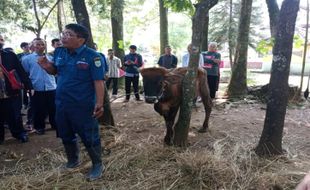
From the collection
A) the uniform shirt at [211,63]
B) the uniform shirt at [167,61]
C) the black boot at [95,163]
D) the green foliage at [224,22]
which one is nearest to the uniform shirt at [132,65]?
the uniform shirt at [167,61]

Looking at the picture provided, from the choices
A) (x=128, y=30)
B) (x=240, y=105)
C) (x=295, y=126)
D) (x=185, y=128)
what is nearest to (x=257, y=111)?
(x=240, y=105)

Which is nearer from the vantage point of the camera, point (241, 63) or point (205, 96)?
point (205, 96)

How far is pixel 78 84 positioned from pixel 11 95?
2250 mm

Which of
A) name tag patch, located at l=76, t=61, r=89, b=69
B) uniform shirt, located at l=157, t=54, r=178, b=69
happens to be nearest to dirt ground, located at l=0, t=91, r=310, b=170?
uniform shirt, located at l=157, t=54, r=178, b=69

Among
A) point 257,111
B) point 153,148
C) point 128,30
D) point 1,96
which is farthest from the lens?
point 128,30

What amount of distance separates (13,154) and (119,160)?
5.88ft

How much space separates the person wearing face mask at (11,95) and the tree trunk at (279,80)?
388cm

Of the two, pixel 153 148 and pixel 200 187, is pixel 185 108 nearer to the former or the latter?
pixel 153 148

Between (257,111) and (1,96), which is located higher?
(1,96)

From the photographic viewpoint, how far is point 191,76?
16.3ft

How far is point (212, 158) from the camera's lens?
4309 millimetres

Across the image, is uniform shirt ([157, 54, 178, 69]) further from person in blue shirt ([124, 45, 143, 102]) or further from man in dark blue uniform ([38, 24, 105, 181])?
man in dark blue uniform ([38, 24, 105, 181])

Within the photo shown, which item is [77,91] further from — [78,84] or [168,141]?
[168,141]

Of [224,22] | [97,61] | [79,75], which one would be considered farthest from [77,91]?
[224,22]
